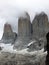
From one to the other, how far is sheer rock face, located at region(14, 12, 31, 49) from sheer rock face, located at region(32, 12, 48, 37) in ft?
11.2

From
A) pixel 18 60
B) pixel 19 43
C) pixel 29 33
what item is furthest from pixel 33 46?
pixel 18 60

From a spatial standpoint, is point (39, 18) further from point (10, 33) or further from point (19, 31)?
point (10, 33)

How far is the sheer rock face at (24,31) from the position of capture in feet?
276

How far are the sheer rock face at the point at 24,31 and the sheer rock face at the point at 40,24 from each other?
3.43 metres

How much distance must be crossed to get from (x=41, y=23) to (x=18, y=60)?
33.6m

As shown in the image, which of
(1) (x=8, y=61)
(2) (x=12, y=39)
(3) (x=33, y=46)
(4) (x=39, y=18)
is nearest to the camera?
(1) (x=8, y=61)

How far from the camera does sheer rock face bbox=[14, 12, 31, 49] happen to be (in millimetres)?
84188

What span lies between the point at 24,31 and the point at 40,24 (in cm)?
812

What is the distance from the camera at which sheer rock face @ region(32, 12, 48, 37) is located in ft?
280

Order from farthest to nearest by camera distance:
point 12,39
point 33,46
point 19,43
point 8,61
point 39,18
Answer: point 12,39, point 39,18, point 19,43, point 33,46, point 8,61

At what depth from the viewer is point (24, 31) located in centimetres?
9088

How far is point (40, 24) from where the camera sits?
3469 inches

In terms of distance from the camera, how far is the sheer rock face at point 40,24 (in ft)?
280

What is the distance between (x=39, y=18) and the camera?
88125 millimetres
